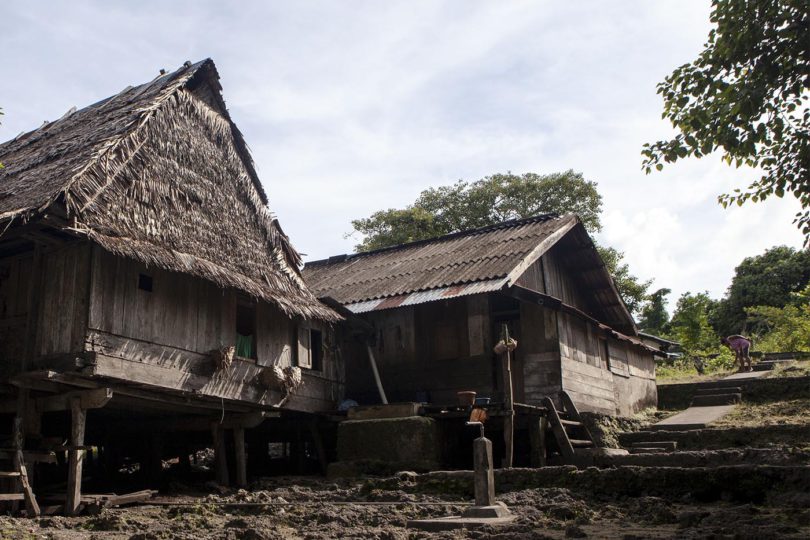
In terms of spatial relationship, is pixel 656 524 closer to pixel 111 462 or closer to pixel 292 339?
pixel 292 339

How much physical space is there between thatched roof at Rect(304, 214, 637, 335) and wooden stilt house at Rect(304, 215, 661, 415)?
36 mm

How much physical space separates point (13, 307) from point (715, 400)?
46.6 ft

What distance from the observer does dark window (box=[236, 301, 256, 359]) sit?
1379 centimetres

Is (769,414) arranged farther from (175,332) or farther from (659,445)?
(175,332)

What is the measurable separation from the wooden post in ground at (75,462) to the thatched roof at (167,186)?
93.1 inches

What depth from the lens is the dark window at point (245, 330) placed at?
13.8 m

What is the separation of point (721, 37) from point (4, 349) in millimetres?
10538

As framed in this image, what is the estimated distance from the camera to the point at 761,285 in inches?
1321

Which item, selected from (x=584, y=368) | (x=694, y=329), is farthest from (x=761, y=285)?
(x=584, y=368)

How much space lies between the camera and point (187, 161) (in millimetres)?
13125

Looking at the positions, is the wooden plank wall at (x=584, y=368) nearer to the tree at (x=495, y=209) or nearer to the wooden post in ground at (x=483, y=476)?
the wooden post in ground at (x=483, y=476)

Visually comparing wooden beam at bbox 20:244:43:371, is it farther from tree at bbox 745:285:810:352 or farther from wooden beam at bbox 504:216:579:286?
tree at bbox 745:285:810:352

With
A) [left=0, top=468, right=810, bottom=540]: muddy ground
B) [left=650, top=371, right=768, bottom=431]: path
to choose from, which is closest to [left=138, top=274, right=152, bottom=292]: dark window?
[left=0, top=468, right=810, bottom=540]: muddy ground

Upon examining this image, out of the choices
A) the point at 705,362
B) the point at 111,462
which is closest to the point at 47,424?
the point at 111,462
